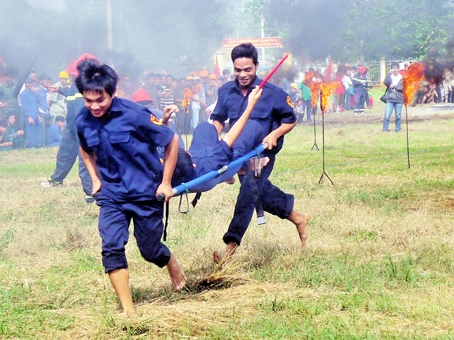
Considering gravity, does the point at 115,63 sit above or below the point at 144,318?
above

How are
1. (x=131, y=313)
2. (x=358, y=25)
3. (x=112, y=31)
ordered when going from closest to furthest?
(x=131, y=313), (x=358, y=25), (x=112, y=31)

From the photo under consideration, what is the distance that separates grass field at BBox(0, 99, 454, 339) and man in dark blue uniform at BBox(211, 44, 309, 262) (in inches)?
10.6

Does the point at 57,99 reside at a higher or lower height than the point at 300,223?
higher

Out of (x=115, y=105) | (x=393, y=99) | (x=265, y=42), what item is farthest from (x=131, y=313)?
(x=265, y=42)

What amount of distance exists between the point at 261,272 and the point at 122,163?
58.1 inches

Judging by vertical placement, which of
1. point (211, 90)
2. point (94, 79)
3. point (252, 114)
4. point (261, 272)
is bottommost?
point (261, 272)

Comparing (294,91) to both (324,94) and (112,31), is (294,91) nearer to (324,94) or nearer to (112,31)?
(112,31)

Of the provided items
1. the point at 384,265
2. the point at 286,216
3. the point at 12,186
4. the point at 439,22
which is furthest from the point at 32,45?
the point at 384,265

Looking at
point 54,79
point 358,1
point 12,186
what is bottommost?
point 12,186

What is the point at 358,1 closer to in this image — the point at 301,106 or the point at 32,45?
the point at 32,45

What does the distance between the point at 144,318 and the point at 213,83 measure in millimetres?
17956

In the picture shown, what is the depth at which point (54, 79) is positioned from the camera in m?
21.0

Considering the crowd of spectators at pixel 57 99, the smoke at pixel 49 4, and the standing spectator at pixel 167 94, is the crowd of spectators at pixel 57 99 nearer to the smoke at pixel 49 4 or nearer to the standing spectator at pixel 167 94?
the standing spectator at pixel 167 94

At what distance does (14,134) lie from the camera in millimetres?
17156
